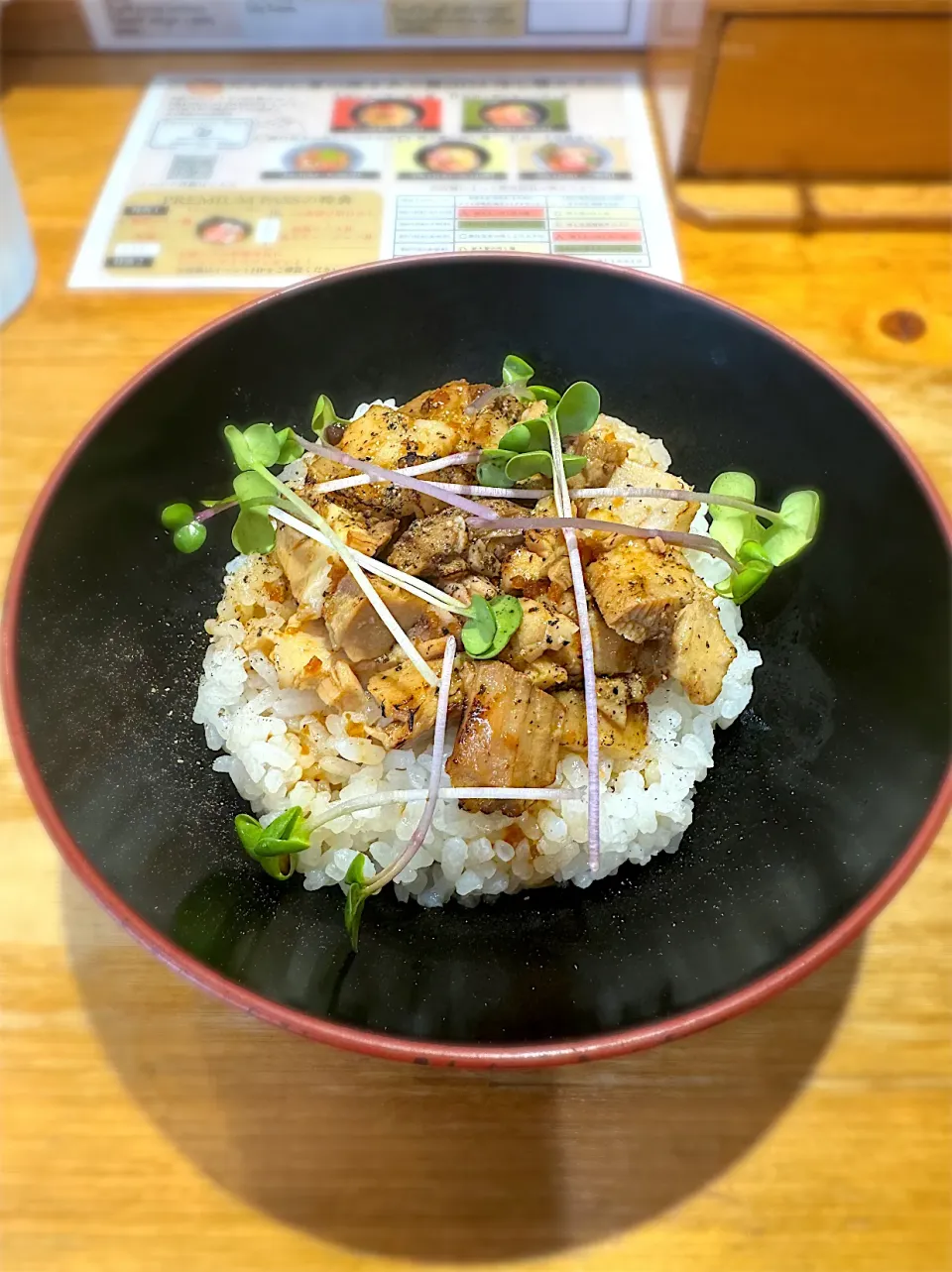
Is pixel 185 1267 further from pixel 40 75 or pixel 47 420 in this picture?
pixel 40 75

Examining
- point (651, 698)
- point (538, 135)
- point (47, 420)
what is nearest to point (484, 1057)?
point (651, 698)

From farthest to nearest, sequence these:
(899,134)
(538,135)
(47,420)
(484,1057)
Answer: (538,135) → (899,134) → (47,420) → (484,1057)

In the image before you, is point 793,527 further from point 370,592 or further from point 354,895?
point 354,895

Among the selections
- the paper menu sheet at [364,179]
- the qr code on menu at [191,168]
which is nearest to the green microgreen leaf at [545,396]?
the paper menu sheet at [364,179]

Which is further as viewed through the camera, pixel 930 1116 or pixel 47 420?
pixel 47 420

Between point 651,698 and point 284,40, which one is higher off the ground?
point 284,40

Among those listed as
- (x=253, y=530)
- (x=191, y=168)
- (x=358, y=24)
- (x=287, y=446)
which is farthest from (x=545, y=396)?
(x=358, y=24)

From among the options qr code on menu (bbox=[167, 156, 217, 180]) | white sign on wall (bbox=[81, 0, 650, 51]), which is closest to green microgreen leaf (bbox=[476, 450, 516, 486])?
qr code on menu (bbox=[167, 156, 217, 180])
